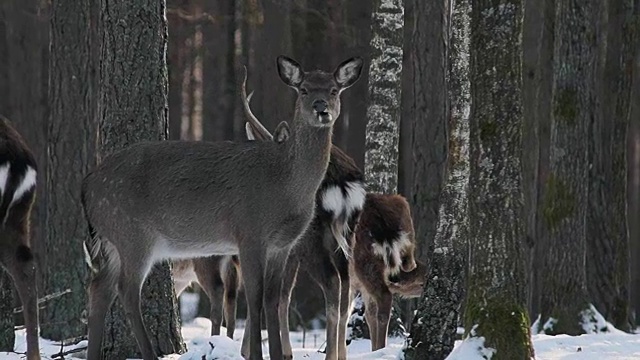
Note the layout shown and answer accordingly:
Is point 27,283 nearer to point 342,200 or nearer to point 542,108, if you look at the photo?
point 342,200

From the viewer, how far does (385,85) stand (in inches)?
544

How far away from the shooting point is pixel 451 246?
989cm

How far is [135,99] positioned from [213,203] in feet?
4.14

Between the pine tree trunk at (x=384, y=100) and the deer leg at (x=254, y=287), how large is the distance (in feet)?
14.4

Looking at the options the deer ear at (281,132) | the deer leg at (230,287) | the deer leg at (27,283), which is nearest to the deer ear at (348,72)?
the deer ear at (281,132)

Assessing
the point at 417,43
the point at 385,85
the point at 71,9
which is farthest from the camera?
the point at 417,43

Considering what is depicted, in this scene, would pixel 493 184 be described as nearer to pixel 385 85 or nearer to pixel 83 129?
pixel 385 85

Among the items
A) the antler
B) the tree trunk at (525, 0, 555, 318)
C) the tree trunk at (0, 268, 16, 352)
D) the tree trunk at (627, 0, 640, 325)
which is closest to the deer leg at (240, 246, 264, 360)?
the antler

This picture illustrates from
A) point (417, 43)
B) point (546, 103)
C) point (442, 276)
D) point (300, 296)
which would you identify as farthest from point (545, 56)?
point (442, 276)

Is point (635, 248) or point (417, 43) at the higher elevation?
point (417, 43)

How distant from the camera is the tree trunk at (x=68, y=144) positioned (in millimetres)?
15250

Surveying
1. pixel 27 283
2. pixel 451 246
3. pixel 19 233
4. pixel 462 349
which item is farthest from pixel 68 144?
pixel 462 349

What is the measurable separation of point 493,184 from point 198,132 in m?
28.1

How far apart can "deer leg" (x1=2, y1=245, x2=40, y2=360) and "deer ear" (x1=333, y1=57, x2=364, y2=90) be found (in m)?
2.87
